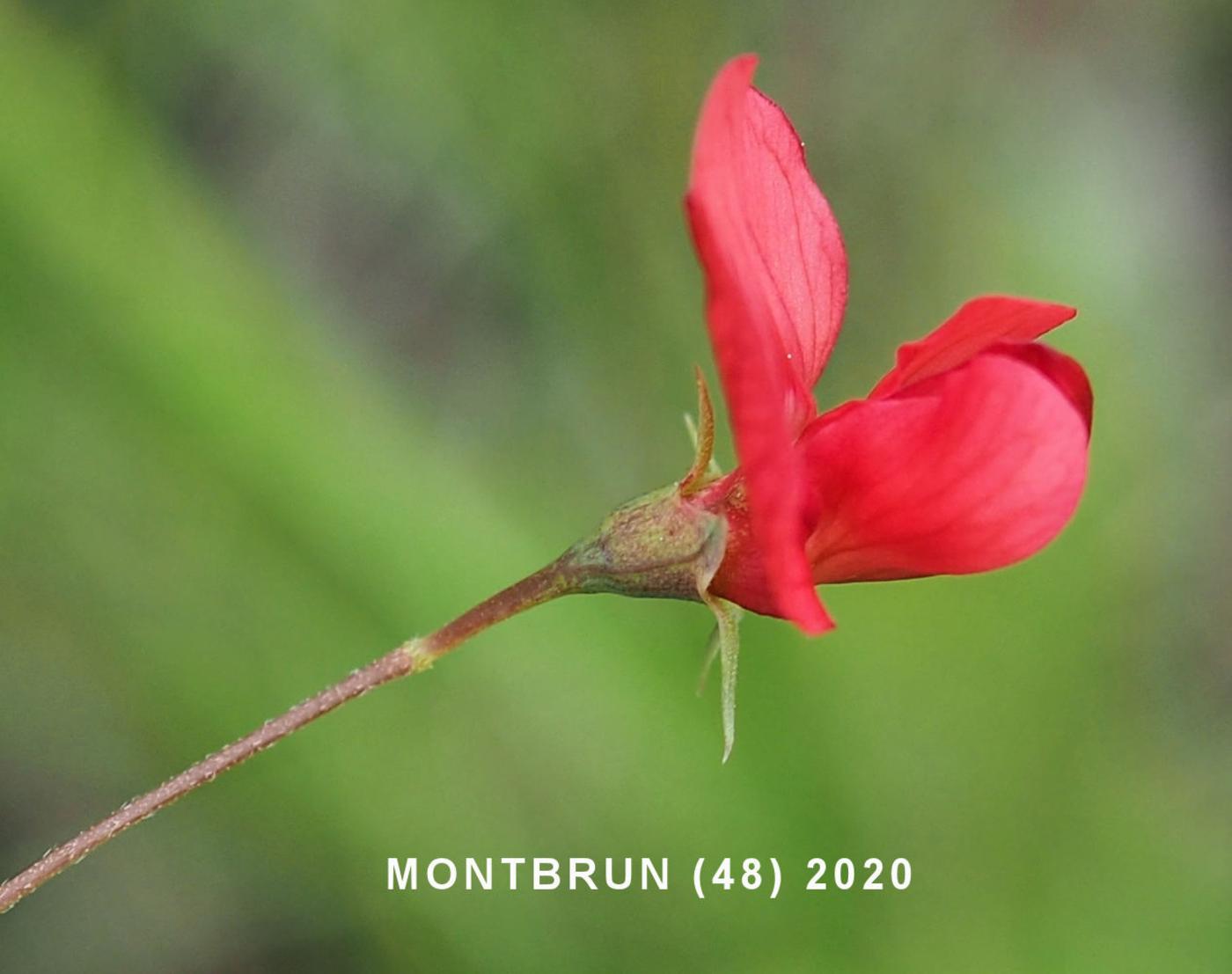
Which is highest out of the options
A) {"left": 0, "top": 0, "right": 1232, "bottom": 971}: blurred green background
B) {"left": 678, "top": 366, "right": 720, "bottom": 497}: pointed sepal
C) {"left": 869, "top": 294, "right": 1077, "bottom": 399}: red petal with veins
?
{"left": 0, "top": 0, "right": 1232, "bottom": 971}: blurred green background

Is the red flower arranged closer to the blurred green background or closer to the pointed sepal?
the pointed sepal

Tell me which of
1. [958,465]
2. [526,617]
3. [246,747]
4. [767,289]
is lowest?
[246,747]

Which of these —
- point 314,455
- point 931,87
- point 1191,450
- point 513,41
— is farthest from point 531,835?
point 931,87

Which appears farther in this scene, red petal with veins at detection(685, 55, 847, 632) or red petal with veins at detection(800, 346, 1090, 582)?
red petal with veins at detection(800, 346, 1090, 582)

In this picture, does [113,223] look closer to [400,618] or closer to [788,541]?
[400,618]

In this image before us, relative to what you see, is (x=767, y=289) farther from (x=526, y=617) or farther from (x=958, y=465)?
(x=526, y=617)

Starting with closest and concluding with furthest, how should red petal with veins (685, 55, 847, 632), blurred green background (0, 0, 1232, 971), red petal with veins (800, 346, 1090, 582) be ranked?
red petal with veins (685, 55, 847, 632) → red petal with veins (800, 346, 1090, 582) → blurred green background (0, 0, 1232, 971)

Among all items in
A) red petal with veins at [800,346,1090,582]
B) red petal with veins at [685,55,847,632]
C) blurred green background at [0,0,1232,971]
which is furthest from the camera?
blurred green background at [0,0,1232,971]

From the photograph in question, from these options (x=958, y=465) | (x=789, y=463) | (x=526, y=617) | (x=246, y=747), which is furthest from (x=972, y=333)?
(x=526, y=617)

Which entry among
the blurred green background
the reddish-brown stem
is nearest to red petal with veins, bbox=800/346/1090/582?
the reddish-brown stem
